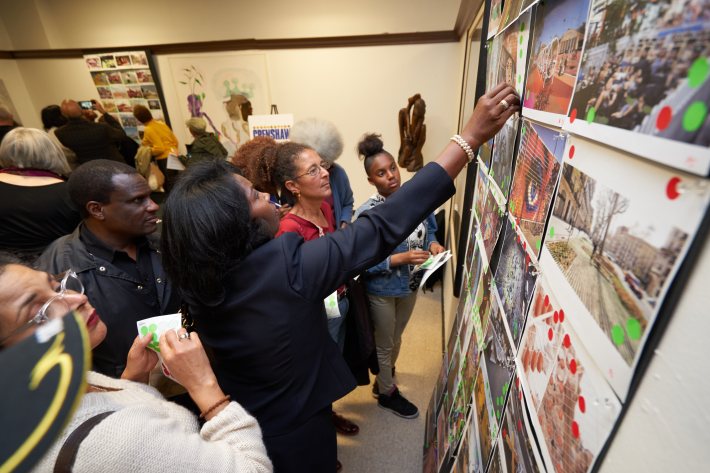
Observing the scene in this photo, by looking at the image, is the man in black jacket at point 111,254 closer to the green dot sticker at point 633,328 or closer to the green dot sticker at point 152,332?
the green dot sticker at point 152,332

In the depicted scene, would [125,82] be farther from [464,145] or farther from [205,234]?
[464,145]

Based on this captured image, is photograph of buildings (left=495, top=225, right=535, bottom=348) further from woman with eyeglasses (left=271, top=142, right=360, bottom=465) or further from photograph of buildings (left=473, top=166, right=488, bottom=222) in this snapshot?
woman with eyeglasses (left=271, top=142, right=360, bottom=465)

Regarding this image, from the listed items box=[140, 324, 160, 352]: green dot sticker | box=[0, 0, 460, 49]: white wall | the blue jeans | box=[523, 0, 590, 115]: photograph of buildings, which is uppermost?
box=[0, 0, 460, 49]: white wall

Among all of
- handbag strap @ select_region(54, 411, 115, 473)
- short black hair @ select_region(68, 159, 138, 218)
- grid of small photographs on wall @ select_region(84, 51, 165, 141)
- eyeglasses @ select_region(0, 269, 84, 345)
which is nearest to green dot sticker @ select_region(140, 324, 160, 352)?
eyeglasses @ select_region(0, 269, 84, 345)

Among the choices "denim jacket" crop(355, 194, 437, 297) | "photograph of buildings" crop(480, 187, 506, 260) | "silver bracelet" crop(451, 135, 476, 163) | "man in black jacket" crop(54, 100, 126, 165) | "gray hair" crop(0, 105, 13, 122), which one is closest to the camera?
"silver bracelet" crop(451, 135, 476, 163)

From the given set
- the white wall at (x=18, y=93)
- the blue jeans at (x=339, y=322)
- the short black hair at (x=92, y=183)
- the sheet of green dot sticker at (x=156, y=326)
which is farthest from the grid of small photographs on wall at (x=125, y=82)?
the sheet of green dot sticker at (x=156, y=326)

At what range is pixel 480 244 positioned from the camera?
1044 mm

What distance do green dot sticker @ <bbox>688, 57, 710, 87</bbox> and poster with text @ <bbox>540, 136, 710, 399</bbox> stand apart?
0.22ft

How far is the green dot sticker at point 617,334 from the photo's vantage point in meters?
0.31

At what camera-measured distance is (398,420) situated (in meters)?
1.91

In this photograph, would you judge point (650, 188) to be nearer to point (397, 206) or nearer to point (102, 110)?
point (397, 206)

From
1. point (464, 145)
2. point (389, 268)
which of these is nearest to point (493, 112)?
point (464, 145)

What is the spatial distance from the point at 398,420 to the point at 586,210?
1.91 metres

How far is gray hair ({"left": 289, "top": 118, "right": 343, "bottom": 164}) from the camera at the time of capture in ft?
6.34
